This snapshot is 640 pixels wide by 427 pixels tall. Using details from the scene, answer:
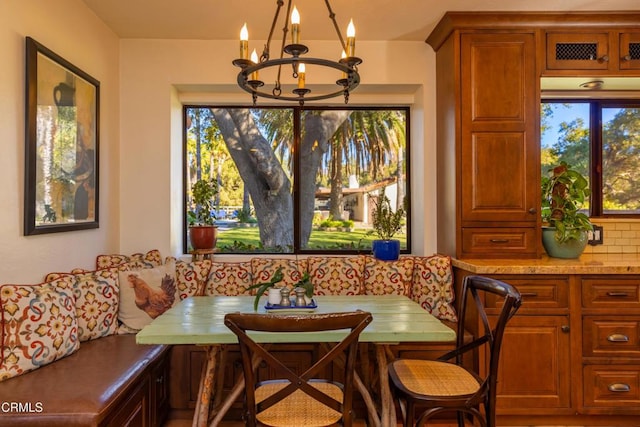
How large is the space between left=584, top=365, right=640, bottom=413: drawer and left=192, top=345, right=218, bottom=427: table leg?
226 cm

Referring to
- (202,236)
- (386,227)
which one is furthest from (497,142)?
(202,236)

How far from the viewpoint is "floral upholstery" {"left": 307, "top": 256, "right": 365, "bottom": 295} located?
2801mm

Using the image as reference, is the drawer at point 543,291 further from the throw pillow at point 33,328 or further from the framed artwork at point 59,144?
the framed artwork at point 59,144

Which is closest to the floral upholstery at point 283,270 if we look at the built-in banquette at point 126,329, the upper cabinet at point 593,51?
the built-in banquette at point 126,329

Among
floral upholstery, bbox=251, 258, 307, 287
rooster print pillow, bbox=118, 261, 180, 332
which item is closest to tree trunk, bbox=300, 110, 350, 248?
floral upholstery, bbox=251, 258, 307, 287

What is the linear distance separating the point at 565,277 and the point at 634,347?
0.59 metres

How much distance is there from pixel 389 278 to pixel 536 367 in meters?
1.06

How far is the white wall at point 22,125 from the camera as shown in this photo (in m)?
1.91

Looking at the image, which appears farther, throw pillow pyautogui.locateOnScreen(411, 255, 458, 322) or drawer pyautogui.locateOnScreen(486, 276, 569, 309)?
throw pillow pyautogui.locateOnScreen(411, 255, 458, 322)

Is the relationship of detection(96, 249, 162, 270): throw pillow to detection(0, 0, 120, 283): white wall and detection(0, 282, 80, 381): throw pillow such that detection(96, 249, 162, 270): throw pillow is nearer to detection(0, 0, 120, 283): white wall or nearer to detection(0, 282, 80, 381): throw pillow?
detection(0, 0, 120, 283): white wall

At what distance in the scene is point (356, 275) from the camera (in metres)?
2.82

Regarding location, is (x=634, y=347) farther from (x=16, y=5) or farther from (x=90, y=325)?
(x=16, y=5)

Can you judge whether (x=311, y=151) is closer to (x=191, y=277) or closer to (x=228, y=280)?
(x=228, y=280)

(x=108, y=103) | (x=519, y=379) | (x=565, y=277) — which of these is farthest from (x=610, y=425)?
(x=108, y=103)
